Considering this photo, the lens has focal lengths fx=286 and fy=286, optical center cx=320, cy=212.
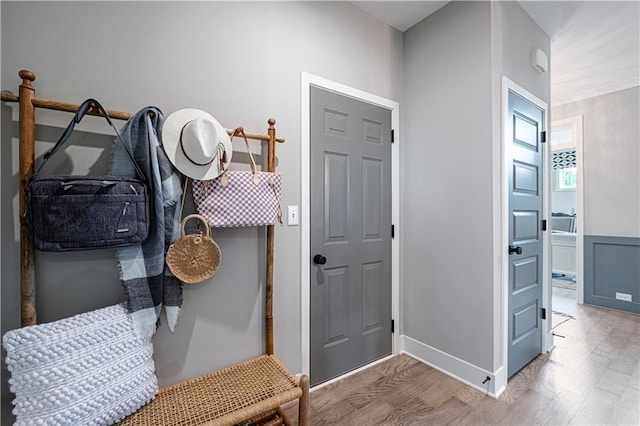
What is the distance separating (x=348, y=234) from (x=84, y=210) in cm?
149

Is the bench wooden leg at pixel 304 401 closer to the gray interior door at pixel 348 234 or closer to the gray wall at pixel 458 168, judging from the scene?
the gray interior door at pixel 348 234

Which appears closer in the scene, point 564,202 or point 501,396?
point 501,396

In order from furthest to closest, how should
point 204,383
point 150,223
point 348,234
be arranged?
point 348,234 < point 204,383 < point 150,223

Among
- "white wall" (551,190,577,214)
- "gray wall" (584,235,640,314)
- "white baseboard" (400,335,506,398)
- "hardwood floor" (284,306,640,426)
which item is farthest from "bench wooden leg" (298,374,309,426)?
"white wall" (551,190,577,214)

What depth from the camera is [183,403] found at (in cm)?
121

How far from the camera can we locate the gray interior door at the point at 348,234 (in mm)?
1924

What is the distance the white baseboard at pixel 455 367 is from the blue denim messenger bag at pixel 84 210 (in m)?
2.13

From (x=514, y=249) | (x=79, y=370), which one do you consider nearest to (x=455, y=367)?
(x=514, y=249)

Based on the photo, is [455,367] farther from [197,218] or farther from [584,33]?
[584,33]

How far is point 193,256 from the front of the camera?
134 cm

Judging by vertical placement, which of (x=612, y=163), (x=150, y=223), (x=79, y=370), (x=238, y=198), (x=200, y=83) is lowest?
(x=79, y=370)

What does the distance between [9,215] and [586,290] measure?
17.4ft

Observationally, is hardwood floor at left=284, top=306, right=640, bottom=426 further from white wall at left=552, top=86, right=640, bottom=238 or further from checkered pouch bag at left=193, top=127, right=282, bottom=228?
white wall at left=552, top=86, right=640, bottom=238

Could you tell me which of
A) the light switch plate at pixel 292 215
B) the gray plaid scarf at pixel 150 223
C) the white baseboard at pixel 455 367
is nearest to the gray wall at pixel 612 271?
the white baseboard at pixel 455 367
